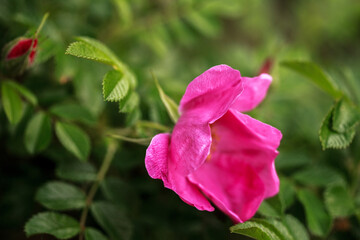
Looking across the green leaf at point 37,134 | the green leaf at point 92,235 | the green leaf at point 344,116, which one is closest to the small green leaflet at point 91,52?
the green leaf at point 37,134

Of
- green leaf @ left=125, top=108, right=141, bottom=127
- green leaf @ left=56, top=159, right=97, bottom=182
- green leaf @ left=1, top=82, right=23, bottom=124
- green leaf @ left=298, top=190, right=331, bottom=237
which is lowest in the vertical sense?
green leaf @ left=298, top=190, right=331, bottom=237

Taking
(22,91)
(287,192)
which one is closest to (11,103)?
(22,91)

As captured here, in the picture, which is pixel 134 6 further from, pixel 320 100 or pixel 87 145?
Answer: pixel 320 100

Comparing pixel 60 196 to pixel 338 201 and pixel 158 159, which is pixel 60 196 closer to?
pixel 158 159

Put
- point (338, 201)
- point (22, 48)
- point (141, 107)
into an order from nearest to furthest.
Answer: point (22, 48) → point (338, 201) → point (141, 107)

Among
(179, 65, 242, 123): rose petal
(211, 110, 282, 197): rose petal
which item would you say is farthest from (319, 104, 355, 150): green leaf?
(179, 65, 242, 123): rose petal

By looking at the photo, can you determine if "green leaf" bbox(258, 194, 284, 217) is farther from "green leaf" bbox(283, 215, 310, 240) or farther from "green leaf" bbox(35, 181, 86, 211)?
"green leaf" bbox(35, 181, 86, 211)

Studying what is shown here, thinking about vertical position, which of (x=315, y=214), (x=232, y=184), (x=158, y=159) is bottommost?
(x=315, y=214)
